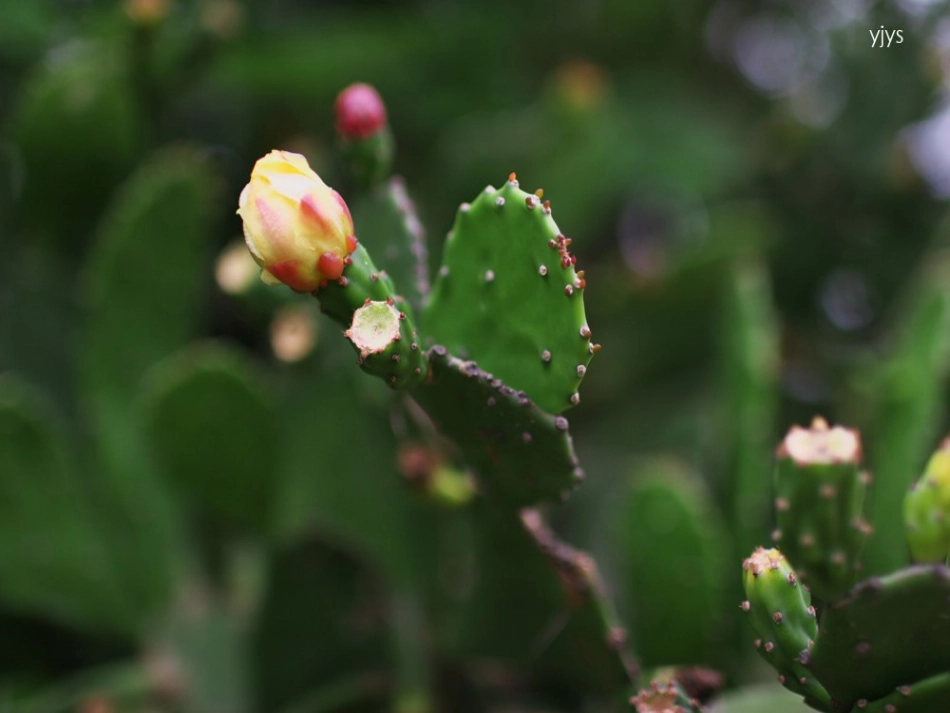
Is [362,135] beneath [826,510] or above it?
above

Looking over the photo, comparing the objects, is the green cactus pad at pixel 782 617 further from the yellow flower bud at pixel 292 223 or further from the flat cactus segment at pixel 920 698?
the yellow flower bud at pixel 292 223

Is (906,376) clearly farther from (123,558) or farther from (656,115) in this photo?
(123,558)

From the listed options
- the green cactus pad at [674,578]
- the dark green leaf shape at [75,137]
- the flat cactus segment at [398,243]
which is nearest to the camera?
the flat cactus segment at [398,243]

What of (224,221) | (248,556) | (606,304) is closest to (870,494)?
(606,304)

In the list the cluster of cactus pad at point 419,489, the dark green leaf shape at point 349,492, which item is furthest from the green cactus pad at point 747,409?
the dark green leaf shape at point 349,492

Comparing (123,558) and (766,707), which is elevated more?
(123,558)

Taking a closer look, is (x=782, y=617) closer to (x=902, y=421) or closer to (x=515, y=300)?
(x=515, y=300)

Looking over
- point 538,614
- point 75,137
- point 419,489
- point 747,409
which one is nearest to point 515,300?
point 419,489
